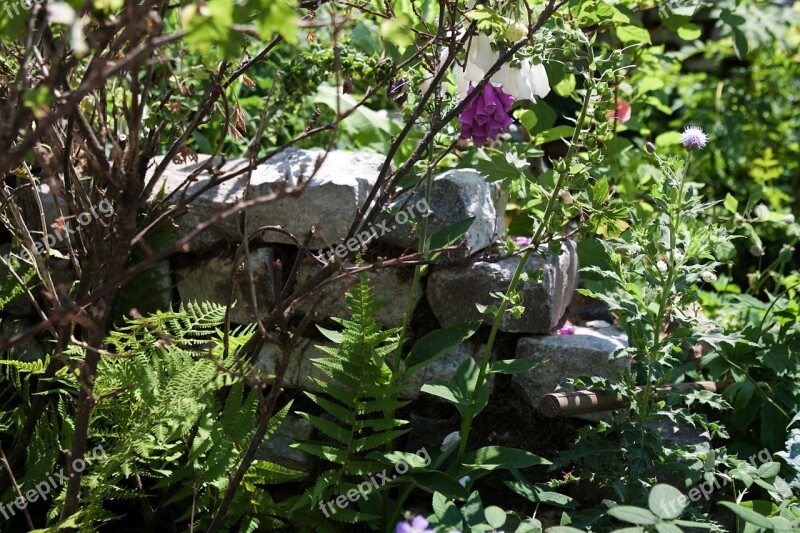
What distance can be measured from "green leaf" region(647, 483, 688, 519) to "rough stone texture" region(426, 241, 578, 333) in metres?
0.97

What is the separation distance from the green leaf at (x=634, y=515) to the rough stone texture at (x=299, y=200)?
1.35m

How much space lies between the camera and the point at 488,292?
2719 mm

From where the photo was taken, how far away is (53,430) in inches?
97.2

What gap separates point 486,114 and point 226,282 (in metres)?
1.15

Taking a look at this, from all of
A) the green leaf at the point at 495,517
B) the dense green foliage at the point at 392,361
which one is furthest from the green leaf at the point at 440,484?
the green leaf at the point at 495,517

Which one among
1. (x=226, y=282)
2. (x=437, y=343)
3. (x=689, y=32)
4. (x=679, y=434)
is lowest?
(x=679, y=434)

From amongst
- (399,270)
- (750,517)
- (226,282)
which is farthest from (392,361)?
(750,517)

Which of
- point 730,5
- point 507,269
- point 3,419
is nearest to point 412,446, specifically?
point 507,269

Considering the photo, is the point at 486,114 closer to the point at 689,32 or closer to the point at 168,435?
the point at 168,435

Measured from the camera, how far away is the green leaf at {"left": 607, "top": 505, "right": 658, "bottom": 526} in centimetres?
175

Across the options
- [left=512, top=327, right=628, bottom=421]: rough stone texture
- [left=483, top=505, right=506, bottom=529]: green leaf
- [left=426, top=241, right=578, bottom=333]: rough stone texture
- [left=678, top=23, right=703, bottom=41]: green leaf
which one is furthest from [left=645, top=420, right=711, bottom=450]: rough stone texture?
[left=678, top=23, right=703, bottom=41]: green leaf

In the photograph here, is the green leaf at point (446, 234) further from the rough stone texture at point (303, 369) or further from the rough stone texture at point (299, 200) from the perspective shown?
the rough stone texture at point (303, 369)

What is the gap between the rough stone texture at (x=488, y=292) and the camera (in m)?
2.71

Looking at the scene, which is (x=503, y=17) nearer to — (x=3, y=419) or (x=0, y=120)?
(x=0, y=120)
